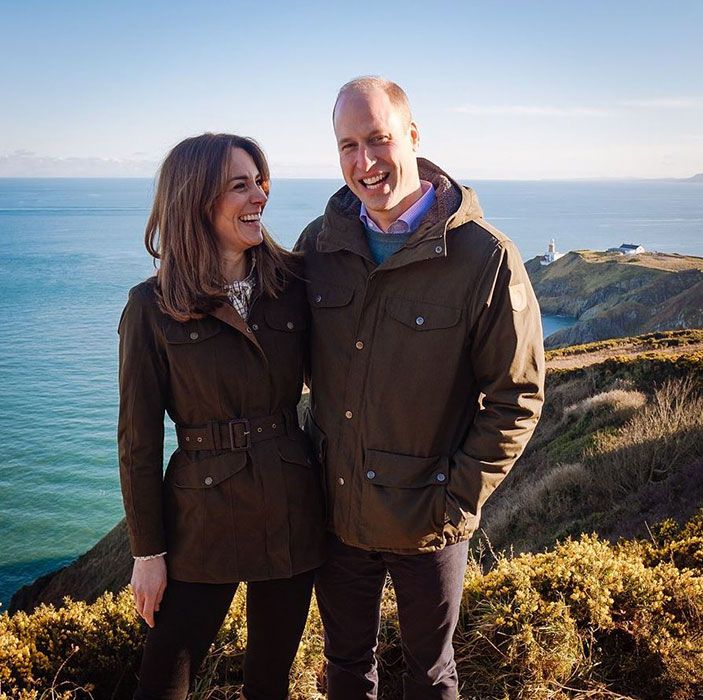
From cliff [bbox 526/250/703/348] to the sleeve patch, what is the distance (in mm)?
43017

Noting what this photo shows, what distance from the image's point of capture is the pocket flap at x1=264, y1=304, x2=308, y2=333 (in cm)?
312

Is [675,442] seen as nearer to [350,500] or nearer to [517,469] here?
[517,469]

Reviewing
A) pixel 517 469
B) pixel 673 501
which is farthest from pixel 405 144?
pixel 517 469

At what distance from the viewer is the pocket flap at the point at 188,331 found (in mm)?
2895

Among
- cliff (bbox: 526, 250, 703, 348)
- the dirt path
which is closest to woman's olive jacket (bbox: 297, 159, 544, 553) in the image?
the dirt path

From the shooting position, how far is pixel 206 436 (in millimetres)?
2967

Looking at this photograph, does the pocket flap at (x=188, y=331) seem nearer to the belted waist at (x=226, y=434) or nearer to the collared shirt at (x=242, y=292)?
the collared shirt at (x=242, y=292)

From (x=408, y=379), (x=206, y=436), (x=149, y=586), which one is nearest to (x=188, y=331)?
(x=206, y=436)

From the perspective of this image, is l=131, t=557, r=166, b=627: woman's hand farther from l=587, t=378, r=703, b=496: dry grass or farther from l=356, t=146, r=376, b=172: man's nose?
l=587, t=378, r=703, b=496: dry grass

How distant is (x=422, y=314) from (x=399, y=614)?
132 centimetres

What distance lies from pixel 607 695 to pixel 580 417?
44.6 ft

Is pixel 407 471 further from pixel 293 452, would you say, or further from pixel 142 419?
pixel 142 419

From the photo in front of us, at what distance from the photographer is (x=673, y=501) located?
26.3 feet

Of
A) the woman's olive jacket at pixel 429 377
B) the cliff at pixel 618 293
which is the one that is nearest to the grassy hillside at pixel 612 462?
the woman's olive jacket at pixel 429 377
